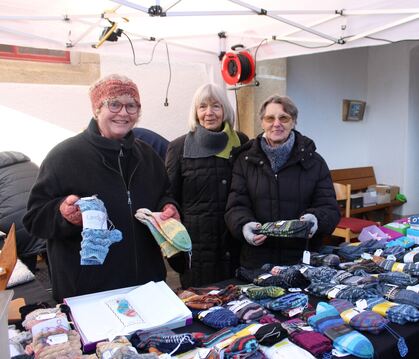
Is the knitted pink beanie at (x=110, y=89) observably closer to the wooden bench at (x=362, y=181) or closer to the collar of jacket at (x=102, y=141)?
the collar of jacket at (x=102, y=141)

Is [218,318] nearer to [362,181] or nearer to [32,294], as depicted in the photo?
[32,294]

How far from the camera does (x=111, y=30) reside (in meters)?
2.69

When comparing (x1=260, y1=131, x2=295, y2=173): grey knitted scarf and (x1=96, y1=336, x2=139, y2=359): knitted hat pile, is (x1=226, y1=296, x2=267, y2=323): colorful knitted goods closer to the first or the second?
(x1=96, y1=336, x2=139, y2=359): knitted hat pile

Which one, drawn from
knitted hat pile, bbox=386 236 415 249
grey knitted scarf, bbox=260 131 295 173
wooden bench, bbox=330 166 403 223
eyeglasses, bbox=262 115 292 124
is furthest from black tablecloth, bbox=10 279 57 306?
wooden bench, bbox=330 166 403 223

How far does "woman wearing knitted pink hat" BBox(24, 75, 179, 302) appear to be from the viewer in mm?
1432

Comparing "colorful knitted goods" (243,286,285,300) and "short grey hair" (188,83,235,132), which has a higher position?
"short grey hair" (188,83,235,132)

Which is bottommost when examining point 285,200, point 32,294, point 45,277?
point 45,277

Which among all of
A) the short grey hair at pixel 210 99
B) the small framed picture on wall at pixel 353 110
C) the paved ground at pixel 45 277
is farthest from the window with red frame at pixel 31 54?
the small framed picture on wall at pixel 353 110

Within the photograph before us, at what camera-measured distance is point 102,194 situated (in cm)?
147

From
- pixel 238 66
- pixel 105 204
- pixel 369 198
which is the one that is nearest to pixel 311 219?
pixel 105 204

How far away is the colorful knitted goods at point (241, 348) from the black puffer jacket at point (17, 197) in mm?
1835

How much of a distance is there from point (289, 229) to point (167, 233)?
560mm

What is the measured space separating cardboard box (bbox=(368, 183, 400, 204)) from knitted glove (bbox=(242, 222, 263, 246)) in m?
4.17

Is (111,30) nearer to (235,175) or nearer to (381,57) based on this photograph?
A: (235,175)
